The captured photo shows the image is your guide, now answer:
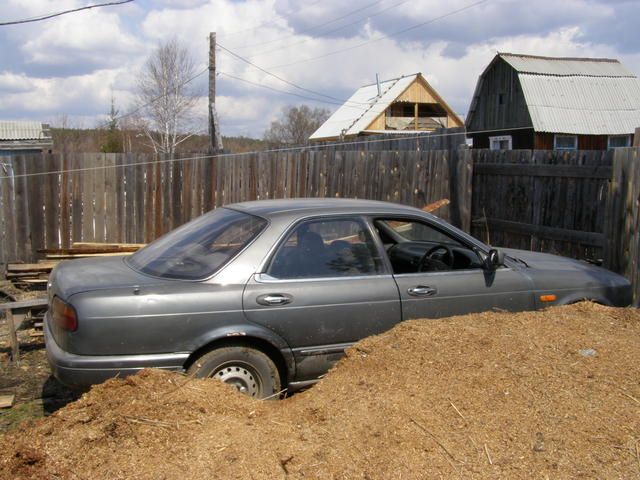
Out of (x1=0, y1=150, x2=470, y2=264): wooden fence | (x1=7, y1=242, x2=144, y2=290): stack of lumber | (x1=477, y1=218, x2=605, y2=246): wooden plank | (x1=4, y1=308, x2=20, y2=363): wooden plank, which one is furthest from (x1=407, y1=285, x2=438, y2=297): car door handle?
(x1=0, y1=150, x2=470, y2=264): wooden fence

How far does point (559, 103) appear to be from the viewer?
25000mm

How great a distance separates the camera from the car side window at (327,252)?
4.85 m

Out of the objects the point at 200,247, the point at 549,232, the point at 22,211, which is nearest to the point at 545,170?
the point at 549,232

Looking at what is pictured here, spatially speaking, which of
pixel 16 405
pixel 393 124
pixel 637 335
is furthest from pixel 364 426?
pixel 393 124

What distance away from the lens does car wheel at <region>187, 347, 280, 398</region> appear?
443 cm

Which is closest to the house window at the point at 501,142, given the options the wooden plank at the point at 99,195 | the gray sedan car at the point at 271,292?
the wooden plank at the point at 99,195

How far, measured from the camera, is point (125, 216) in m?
10.4

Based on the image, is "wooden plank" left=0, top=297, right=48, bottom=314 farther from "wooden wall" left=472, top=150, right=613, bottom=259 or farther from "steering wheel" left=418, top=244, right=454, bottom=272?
"wooden wall" left=472, top=150, right=613, bottom=259

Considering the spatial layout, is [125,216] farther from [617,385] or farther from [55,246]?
[617,385]

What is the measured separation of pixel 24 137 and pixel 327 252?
71.3 ft

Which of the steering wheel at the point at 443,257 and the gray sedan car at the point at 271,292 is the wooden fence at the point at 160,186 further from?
the steering wheel at the point at 443,257

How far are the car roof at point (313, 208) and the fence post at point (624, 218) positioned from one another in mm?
3649

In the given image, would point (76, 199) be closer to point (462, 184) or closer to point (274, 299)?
point (462, 184)

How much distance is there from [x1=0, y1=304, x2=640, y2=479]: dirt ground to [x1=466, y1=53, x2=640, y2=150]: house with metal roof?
68.8ft
